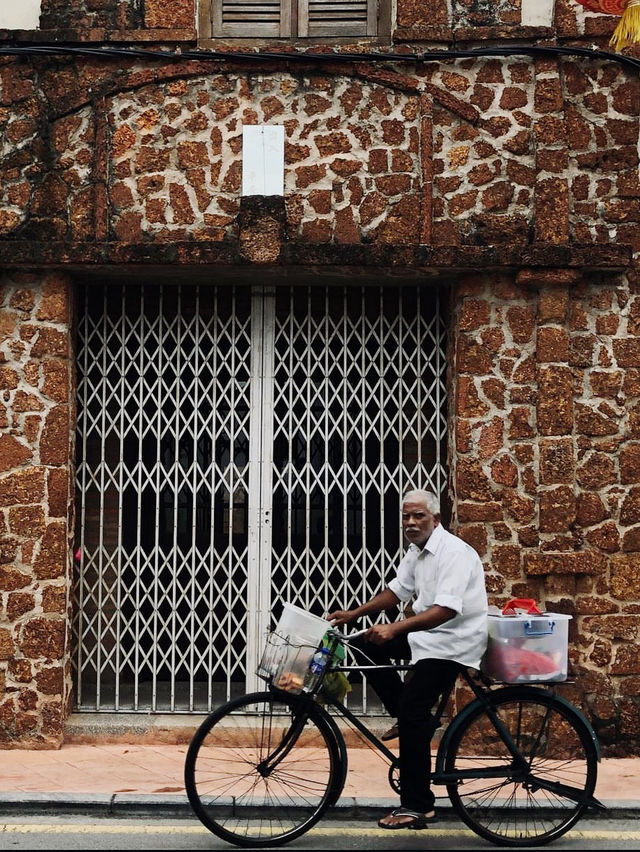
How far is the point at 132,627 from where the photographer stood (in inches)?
363

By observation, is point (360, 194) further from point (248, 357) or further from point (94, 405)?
point (94, 405)

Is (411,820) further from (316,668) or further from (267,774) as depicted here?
(316,668)

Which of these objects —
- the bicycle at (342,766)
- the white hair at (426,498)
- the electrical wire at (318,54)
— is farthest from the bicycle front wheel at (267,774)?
the electrical wire at (318,54)

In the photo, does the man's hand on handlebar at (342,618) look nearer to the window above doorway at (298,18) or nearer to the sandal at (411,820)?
the sandal at (411,820)

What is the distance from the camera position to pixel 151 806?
6766 mm

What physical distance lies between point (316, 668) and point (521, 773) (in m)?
1.23

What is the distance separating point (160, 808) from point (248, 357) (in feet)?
11.5

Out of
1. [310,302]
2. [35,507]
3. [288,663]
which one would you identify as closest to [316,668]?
[288,663]

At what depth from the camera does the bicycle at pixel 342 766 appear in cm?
606

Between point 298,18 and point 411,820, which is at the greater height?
point 298,18

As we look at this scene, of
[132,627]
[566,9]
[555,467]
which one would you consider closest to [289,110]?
[566,9]

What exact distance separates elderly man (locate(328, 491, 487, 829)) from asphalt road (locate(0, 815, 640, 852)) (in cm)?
31

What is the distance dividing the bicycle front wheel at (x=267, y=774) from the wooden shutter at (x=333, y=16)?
5206 millimetres

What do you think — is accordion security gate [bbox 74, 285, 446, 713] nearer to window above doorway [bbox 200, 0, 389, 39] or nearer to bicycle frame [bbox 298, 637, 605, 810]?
window above doorway [bbox 200, 0, 389, 39]
